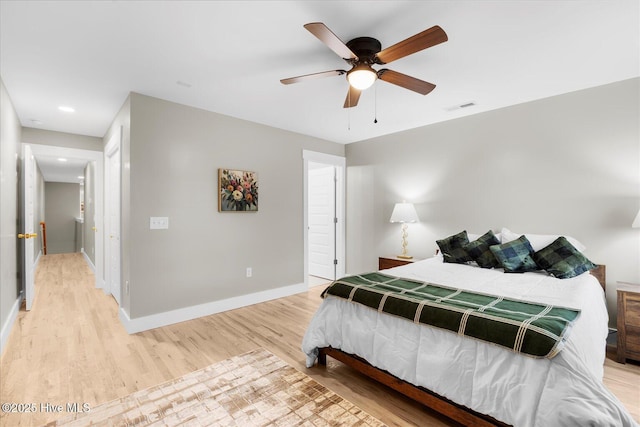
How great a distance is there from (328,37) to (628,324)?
322 centimetres

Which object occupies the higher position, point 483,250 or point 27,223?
point 27,223

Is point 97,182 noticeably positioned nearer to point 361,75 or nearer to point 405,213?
point 361,75

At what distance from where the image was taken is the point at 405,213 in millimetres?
4078

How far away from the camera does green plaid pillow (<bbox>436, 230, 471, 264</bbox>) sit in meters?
3.30

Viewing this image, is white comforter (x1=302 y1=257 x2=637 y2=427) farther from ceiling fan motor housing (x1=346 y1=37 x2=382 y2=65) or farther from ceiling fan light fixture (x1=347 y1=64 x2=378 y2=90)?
ceiling fan motor housing (x1=346 y1=37 x2=382 y2=65)

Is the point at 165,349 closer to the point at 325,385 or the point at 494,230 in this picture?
the point at 325,385

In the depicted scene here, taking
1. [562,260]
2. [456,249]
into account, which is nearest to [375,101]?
[456,249]

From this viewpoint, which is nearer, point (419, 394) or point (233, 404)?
point (419, 394)

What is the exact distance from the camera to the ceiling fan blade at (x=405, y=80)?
2066 mm

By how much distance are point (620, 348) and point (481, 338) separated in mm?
1955

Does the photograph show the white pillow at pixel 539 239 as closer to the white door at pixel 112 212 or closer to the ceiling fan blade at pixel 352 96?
the ceiling fan blade at pixel 352 96

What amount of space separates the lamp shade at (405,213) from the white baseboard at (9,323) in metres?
4.29

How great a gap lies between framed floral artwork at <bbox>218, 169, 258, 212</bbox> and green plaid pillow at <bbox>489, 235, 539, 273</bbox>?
293 centimetres

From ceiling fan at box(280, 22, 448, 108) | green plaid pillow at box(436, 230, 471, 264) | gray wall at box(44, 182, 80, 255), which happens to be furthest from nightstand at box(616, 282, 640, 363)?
gray wall at box(44, 182, 80, 255)
